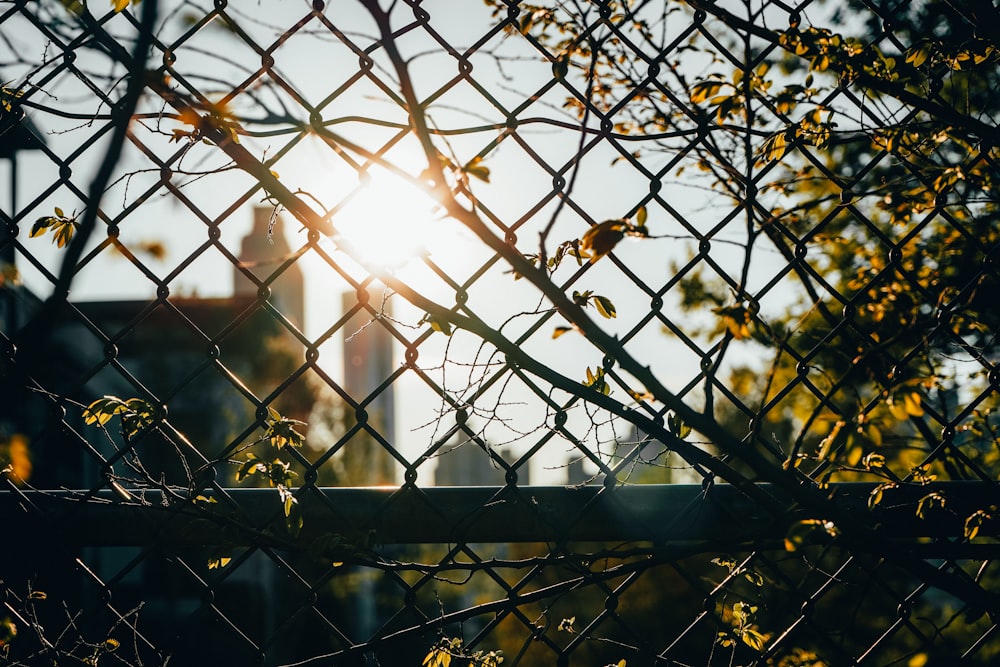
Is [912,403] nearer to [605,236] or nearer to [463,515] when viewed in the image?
[605,236]

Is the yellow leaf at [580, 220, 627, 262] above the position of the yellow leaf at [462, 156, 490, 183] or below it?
below

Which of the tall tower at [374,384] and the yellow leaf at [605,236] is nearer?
the yellow leaf at [605,236]

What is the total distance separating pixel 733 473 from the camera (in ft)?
3.55

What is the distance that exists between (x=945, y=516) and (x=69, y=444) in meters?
1.53

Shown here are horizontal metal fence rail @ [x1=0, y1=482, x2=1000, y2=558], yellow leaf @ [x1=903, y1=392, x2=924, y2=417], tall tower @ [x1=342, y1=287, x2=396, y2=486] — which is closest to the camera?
yellow leaf @ [x1=903, y1=392, x2=924, y2=417]

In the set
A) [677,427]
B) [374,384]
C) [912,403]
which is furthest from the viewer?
[374,384]

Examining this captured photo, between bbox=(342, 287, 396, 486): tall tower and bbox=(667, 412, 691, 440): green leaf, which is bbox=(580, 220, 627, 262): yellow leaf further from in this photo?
bbox=(342, 287, 396, 486): tall tower

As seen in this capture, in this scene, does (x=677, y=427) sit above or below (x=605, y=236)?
below

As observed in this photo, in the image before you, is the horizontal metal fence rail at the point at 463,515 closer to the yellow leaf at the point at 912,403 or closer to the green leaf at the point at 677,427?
the green leaf at the point at 677,427

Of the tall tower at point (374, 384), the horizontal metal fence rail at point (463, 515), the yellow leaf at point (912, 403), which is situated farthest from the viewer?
the tall tower at point (374, 384)

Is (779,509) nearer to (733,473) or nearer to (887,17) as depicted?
(733,473)

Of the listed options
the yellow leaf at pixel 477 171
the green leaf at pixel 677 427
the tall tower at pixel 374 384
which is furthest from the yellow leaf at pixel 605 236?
the tall tower at pixel 374 384

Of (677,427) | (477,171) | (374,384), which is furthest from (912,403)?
(374,384)

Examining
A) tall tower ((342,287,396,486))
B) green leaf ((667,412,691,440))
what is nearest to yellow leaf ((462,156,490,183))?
green leaf ((667,412,691,440))
